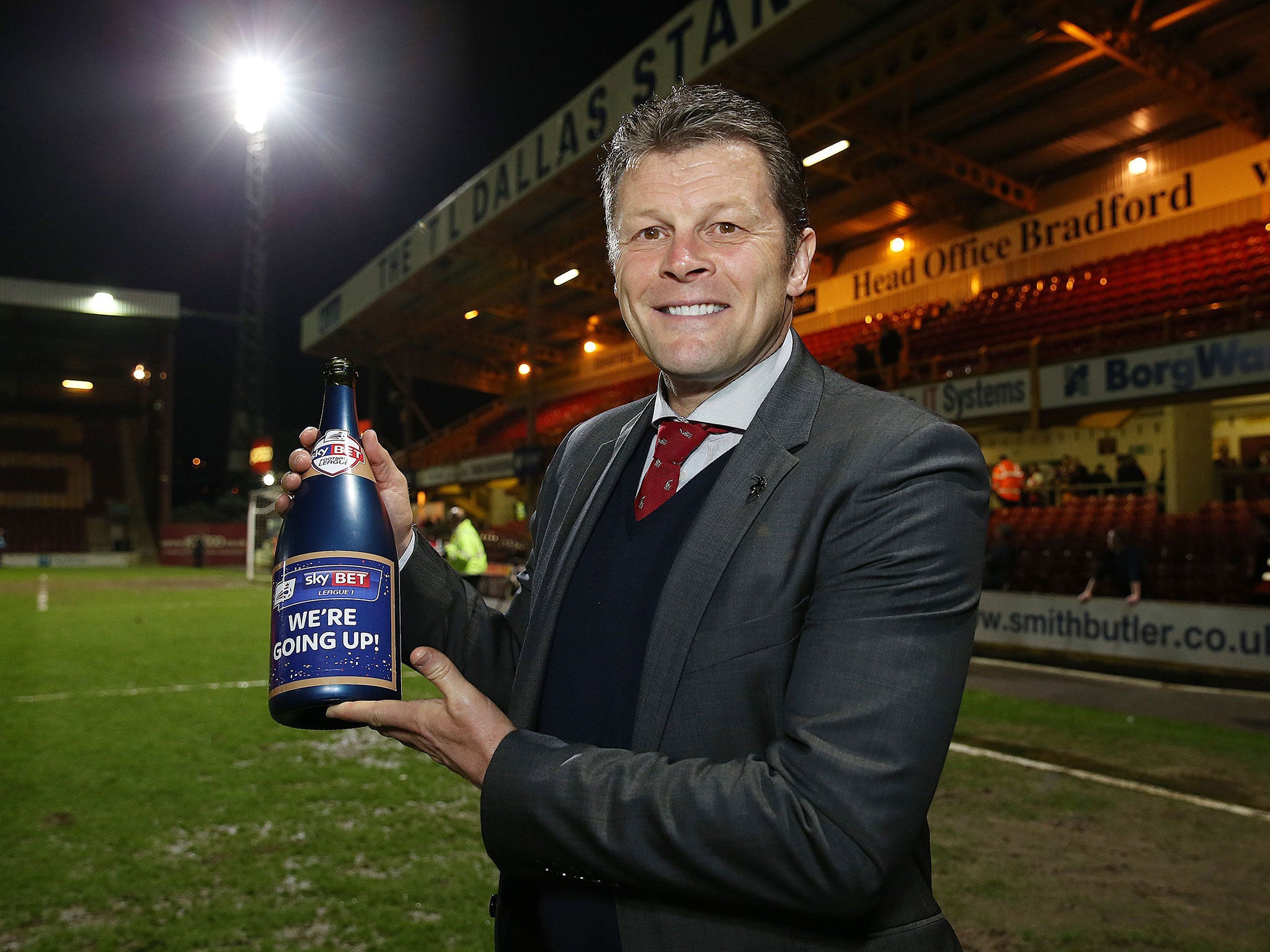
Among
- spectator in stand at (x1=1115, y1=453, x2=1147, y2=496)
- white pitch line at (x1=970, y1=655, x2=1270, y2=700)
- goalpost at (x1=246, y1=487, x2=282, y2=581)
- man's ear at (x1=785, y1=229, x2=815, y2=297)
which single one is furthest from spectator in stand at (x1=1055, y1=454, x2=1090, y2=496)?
goalpost at (x1=246, y1=487, x2=282, y2=581)

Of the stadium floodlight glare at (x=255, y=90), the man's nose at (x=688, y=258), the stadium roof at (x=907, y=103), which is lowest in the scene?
the man's nose at (x=688, y=258)

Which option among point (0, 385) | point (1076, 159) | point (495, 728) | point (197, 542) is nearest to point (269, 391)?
point (197, 542)

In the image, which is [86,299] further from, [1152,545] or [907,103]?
[1152,545]

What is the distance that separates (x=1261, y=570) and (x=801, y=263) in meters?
12.1

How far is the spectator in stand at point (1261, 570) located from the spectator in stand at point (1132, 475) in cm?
379

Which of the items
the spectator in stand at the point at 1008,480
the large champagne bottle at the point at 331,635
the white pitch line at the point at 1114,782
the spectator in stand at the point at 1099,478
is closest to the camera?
the large champagne bottle at the point at 331,635

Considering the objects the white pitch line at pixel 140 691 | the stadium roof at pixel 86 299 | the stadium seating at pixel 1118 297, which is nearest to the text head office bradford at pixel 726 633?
the white pitch line at pixel 140 691

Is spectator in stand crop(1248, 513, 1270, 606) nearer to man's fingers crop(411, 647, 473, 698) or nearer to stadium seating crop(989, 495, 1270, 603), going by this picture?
stadium seating crop(989, 495, 1270, 603)

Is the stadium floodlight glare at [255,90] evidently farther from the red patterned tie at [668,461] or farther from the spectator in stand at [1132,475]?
the red patterned tie at [668,461]

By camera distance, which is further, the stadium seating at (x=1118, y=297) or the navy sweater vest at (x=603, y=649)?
the stadium seating at (x=1118, y=297)

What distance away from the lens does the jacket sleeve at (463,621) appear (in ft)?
4.85

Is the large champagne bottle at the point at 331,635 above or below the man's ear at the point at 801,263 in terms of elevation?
below

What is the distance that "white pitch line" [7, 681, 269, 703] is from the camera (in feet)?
26.2

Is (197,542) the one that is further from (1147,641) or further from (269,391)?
(1147,641)
